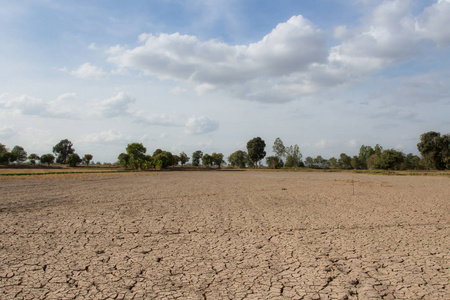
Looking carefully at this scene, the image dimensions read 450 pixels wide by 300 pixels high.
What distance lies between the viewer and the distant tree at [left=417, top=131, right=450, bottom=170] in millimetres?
68500

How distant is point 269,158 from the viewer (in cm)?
11256

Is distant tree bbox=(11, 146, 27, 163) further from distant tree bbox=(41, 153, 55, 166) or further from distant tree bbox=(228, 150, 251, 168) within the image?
distant tree bbox=(228, 150, 251, 168)

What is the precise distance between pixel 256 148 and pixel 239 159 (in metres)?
22.3

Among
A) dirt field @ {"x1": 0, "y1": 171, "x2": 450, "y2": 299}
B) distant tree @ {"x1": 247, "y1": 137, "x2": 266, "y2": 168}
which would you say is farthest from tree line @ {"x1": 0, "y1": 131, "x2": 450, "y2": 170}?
dirt field @ {"x1": 0, "y1": 171, "x2": 450, "y2": 299}

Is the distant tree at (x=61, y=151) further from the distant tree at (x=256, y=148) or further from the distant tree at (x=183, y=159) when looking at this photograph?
the distant tree at (x=256, y=148)

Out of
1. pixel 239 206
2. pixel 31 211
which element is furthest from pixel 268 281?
pixel 31 211

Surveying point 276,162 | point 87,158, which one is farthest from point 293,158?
point 87,158

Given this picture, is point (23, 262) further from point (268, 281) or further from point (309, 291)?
point (309, 291)

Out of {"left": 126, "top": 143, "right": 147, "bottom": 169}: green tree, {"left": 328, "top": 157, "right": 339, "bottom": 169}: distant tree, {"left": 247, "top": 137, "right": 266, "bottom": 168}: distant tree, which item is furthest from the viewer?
{"left": 328, "top": 157, "right": 339, "bottom": 169}: distant tree

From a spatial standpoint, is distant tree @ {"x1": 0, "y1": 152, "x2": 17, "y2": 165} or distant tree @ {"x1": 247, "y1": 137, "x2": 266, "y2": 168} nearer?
distant tree @ {"x1": 0, "y1": 152, "x2": 17, "y2": 165}

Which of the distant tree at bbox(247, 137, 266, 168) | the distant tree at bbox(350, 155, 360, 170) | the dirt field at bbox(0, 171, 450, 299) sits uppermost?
the distant tree at bbox(247, 137, 266, 168)

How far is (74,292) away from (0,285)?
1.20m

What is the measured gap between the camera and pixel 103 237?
6.80 metres

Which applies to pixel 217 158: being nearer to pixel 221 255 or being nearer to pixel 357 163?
pixel 357 163
